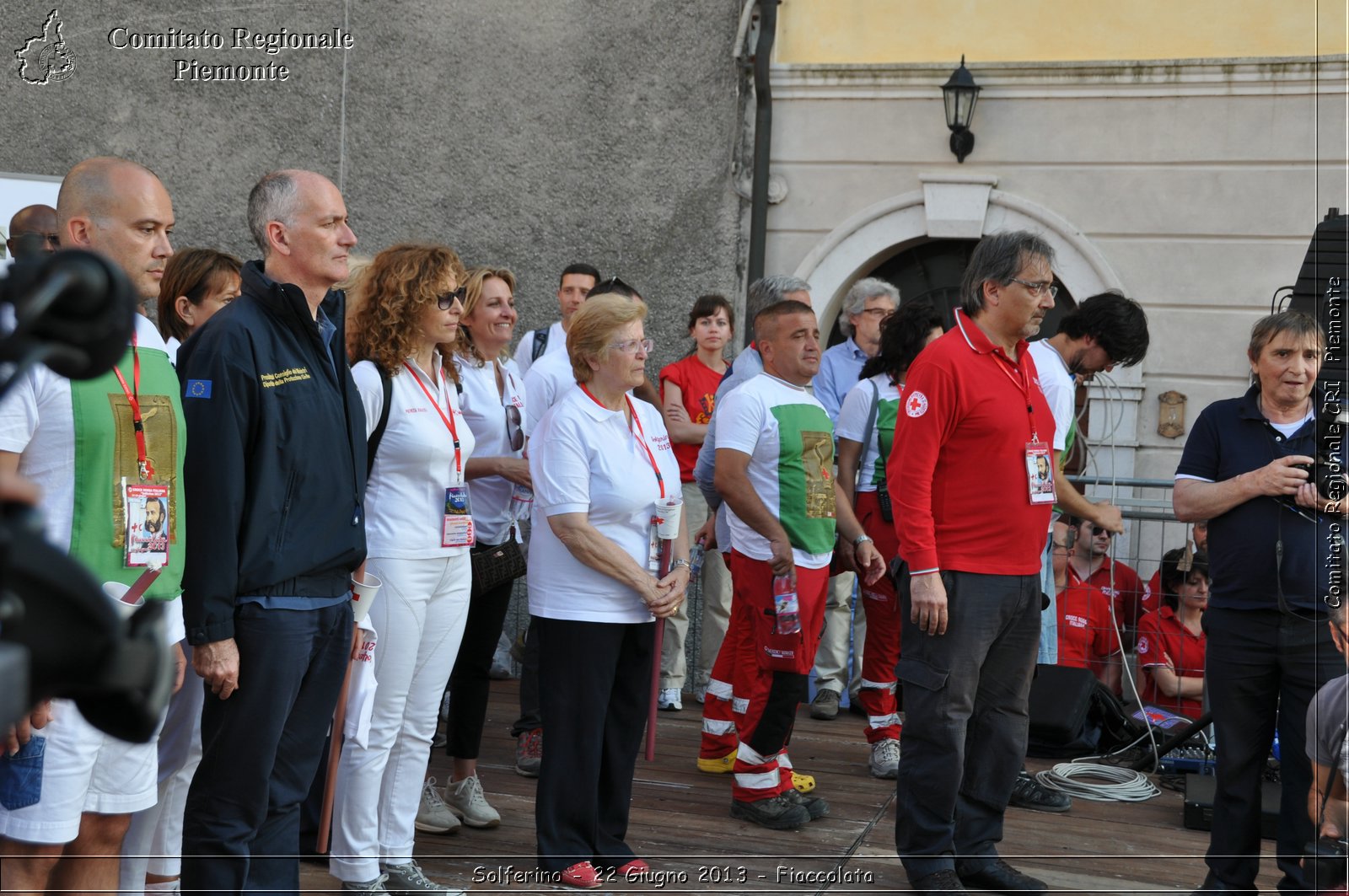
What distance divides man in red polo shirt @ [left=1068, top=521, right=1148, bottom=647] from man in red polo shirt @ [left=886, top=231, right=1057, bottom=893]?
245 cm

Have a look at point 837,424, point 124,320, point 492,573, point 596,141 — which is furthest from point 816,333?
point 596,141

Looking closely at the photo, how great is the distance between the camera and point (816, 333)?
5066mm

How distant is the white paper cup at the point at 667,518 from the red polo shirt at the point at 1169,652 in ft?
10.4

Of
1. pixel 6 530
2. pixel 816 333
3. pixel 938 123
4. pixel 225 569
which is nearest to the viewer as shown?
pixel 6 530

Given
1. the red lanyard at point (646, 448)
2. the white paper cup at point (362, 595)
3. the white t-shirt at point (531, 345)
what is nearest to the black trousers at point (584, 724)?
the red lanyard at point (646, 448)

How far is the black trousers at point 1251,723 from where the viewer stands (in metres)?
3.83

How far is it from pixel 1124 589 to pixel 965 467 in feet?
9.28

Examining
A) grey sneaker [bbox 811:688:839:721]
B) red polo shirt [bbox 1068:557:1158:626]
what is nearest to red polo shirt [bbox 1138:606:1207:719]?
red polo shirt [bbox 1068:557:1158:626]

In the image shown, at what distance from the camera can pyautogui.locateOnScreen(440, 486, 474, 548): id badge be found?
3.91 metres

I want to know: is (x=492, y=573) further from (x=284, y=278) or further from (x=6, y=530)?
(x=6, y=530)

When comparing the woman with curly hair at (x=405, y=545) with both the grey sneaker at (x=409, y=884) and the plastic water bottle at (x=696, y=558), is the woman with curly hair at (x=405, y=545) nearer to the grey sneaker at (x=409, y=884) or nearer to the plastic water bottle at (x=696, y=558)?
the grey sneaker at (x=409, y=884)

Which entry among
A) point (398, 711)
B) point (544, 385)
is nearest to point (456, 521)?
point (398, 711)

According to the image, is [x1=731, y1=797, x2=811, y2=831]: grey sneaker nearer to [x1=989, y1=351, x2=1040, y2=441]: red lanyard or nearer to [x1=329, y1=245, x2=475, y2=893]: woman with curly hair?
[x1=329, y1=245, x2=475, y2=893]: woman with curly hair

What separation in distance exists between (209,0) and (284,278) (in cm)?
844
